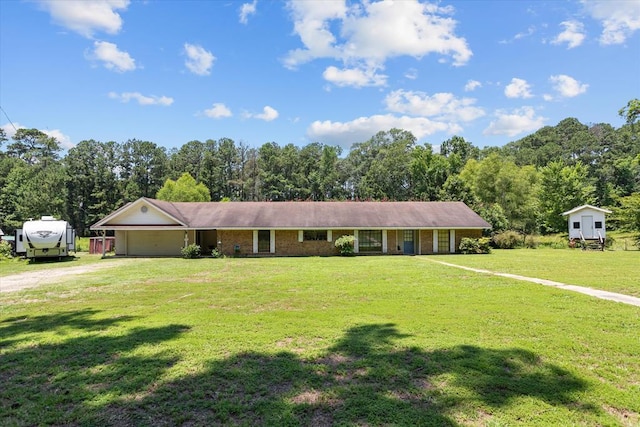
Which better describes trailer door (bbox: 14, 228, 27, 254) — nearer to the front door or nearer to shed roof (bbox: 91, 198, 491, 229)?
shed roof (bbox: 91, 198, 491, 229)

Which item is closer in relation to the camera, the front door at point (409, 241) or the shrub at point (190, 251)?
the shrub at point (190, 251)

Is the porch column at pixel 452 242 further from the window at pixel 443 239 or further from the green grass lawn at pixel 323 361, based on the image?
the green grass lawn at pixel 323 361

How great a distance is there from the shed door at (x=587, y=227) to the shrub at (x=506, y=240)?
4.61 m

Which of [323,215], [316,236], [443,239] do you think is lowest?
[443,239]

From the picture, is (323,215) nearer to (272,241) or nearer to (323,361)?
(272,241)

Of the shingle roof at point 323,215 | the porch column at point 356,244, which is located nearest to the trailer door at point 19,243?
the shingle roof at point 323,215

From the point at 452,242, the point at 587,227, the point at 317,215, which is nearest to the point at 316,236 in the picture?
the point at 317,215

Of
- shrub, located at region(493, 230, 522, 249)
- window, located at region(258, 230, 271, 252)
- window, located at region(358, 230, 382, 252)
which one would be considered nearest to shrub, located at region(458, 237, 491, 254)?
window, located at region(358, 230, 382, 252)

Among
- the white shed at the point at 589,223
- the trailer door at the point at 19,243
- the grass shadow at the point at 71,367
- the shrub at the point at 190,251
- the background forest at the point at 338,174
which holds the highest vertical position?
the background forest at the point at 338,174

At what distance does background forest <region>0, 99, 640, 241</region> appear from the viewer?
41.4 meters

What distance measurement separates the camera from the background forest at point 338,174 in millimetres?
41406

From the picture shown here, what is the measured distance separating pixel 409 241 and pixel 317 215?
6518mm

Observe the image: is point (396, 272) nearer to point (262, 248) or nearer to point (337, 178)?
point (262, 248)

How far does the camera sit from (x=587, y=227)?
2983cm
